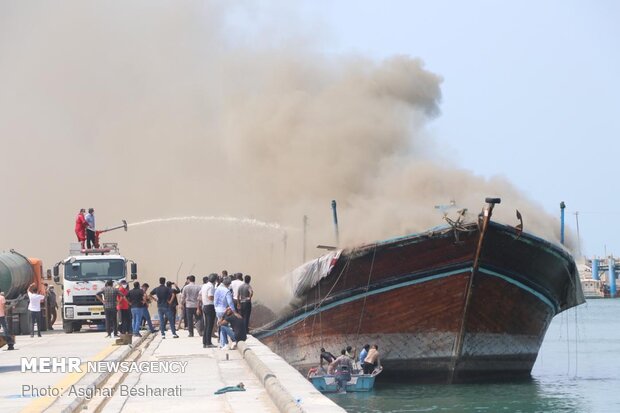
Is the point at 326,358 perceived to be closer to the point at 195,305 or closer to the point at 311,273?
the point at 311,273

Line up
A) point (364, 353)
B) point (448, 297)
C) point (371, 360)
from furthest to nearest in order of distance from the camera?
point (364, 353) < point (371, 360) < point (448, 297)

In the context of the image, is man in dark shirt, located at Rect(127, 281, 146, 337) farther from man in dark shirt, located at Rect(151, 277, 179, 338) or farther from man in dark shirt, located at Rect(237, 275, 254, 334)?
man in dark shirt, located at Rect(237, 275, 254, 334)

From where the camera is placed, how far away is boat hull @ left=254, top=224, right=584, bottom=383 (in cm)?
3034

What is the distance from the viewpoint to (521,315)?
3186 cm

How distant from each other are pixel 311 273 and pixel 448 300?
4.42m

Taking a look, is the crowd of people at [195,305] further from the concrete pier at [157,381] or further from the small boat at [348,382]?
the small boat at [348,382]

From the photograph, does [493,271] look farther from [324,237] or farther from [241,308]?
[324,237]

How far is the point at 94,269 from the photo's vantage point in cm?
3772

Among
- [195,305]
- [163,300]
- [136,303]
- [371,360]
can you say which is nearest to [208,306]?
[163,300]

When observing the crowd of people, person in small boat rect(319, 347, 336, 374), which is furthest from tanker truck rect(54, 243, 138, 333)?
person in small boat rect(319, 347, 336, 374)

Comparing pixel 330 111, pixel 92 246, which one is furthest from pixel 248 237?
pixel 92 246

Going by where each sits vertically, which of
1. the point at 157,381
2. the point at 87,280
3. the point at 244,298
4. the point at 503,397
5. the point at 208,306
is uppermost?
the point at 87,280

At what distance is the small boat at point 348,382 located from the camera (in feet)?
101

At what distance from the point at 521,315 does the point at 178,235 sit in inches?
1461
